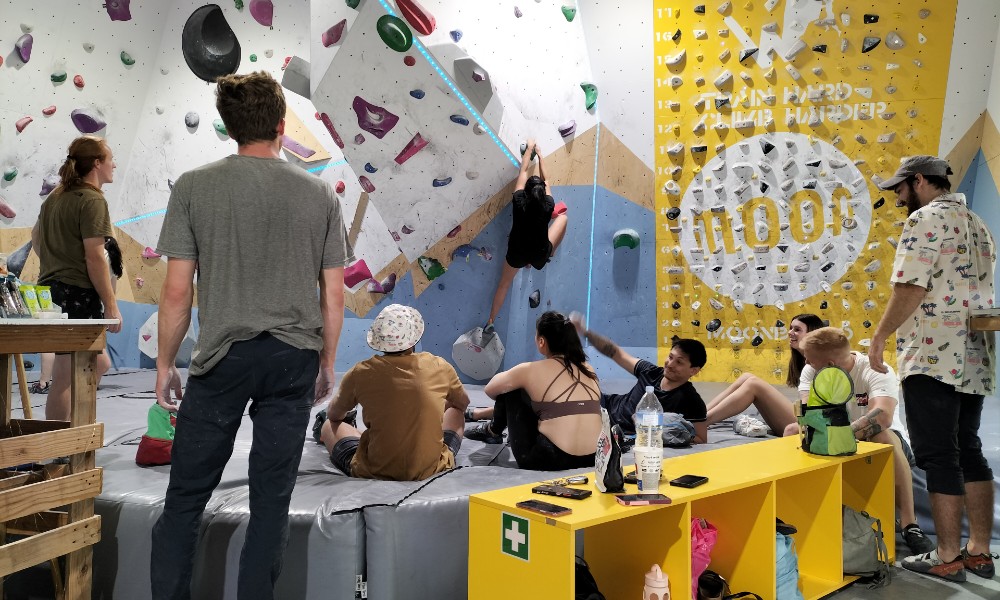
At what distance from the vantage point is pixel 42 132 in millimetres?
5848

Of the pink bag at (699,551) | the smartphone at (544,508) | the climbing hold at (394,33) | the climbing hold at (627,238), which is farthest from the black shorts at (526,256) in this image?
the smartphone at (544,508)

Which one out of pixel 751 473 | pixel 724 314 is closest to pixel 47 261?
pixel 751 473

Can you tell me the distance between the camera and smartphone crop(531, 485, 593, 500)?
2111 mm

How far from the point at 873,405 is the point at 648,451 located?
5.36ft

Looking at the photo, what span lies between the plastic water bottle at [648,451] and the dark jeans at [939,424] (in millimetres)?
1190

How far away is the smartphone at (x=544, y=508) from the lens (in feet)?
6.29

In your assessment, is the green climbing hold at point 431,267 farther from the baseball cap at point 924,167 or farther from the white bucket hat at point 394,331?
the baseball cap at point 924,167

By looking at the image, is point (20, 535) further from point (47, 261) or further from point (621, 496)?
point (621, 496)

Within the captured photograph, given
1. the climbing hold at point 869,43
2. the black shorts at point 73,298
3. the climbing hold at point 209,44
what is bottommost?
the black shorts at point 73,298

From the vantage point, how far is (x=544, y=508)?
1953 millimetres

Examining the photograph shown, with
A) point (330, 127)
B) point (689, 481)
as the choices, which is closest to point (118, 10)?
point (330, 127)

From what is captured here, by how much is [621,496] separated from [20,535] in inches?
70.7

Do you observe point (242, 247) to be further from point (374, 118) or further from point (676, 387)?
point (374, 118)

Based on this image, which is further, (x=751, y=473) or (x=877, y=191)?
(x=877, y=191)
